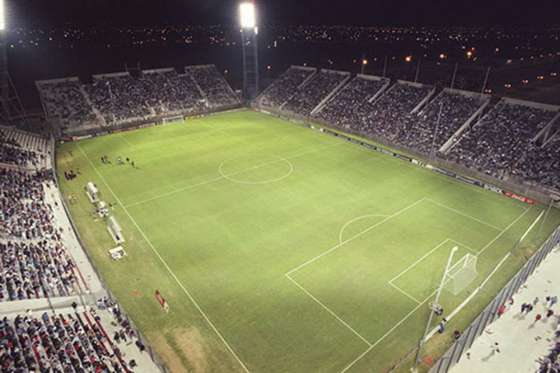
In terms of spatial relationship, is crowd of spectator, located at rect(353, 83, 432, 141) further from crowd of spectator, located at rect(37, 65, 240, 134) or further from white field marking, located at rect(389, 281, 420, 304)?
white field marking, located at rect(389, 281, 420, 304)

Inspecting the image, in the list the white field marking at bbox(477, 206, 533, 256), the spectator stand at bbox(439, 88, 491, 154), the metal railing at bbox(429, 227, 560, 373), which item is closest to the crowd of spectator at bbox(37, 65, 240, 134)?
the spectator stand at bbox(439, 88, 491, 154)

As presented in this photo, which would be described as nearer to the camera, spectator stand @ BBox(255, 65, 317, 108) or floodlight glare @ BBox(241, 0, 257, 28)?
floodlight glare @ BBox(241, 0, 257, 28)

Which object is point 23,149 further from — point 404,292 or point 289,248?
point 404,292

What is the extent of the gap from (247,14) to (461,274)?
54.7 m

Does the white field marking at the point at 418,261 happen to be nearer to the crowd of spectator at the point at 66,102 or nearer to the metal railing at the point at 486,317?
the metal railing at the point at 486,317

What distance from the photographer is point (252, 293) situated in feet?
71.3

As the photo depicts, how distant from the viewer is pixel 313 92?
212 feet

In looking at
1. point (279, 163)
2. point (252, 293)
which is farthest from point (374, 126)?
point (252, 293)

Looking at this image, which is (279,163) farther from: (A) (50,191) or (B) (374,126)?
(A) (50,191)

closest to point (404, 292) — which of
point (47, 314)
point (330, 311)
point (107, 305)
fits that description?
point (330, 311)

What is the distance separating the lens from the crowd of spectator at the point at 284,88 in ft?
219

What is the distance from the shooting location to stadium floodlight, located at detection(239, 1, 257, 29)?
2376 inches

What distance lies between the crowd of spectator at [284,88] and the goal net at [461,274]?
4735 centimetres

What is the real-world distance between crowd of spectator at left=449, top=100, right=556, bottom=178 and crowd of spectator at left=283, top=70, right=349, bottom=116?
85.9 ft
